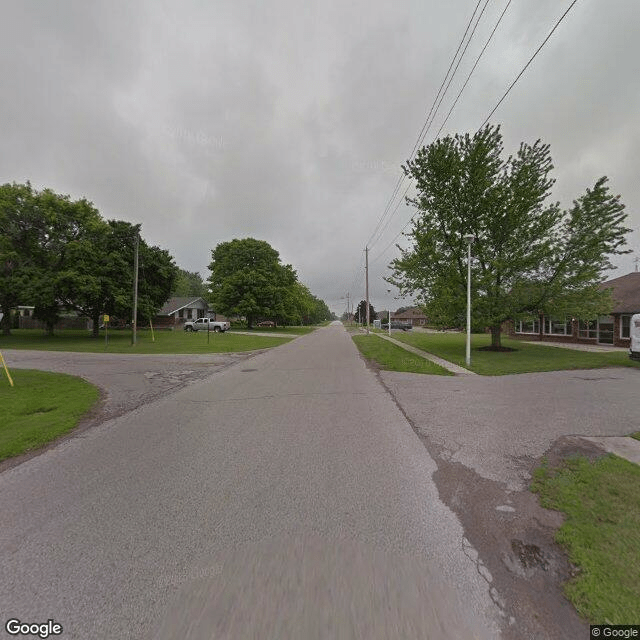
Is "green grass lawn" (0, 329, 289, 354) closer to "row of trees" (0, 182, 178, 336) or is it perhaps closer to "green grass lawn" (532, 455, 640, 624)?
"row of trees" (0, 182, 178, 336)

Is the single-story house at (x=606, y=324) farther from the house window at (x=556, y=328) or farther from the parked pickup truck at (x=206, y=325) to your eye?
the parked pickup truck at (x=206, y=325)

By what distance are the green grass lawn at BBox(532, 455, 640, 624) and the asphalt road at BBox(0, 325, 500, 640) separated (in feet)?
2.13

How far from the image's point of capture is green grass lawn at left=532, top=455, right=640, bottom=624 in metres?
1.96

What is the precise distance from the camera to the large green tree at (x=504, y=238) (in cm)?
1523

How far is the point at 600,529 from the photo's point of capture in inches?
105

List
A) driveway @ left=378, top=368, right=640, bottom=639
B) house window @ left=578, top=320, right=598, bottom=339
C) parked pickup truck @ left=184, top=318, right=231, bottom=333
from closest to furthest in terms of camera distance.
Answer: driveway @ left=378, top=368, right=640, bottom=639
house window @ left=578, top=320, right=598, bottom=339
parked pickup truck @ left=184, top=318, right=231, bottom=333

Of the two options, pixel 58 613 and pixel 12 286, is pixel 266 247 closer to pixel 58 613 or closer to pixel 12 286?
pixel 12 286

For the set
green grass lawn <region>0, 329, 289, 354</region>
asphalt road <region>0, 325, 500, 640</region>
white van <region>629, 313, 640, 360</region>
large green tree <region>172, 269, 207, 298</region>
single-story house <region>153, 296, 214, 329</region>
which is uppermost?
large green tree <region>172, 269, 207, 298</region>

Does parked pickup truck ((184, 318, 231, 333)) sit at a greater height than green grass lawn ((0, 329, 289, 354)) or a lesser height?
greater

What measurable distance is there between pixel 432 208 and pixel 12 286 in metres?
26.7

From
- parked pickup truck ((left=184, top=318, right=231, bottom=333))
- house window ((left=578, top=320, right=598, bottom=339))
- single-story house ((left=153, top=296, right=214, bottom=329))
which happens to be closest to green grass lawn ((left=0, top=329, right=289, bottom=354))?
parked pickup truck ((left=184, top=318, right=231, bottom=333))

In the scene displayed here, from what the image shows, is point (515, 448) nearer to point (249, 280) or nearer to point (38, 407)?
point (38, 407)

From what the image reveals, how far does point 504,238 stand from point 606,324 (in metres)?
12.1

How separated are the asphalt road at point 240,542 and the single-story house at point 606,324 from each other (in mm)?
16962
